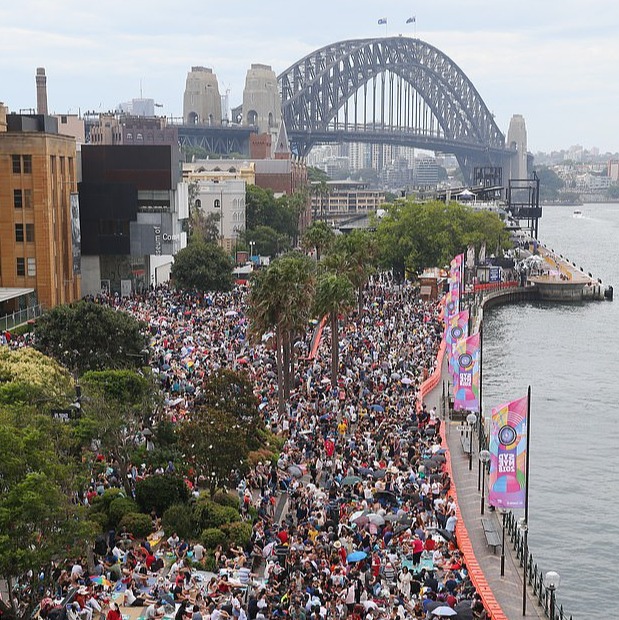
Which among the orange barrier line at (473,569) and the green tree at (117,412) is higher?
the green tree at (117,412)

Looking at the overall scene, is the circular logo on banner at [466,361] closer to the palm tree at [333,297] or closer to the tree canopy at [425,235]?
the palm tree at [333,297]

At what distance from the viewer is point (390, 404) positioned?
160 ft

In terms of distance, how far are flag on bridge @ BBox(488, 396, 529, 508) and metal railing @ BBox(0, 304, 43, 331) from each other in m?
39.1

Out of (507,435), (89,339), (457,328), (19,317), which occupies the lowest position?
(19,317)

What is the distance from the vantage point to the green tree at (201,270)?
85.2m

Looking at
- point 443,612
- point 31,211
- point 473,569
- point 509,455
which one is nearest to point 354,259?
point 31,211

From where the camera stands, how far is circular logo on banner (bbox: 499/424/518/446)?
1224 inches

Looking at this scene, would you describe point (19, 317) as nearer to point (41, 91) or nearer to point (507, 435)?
point (507, 435)

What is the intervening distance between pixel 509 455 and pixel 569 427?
27.4 meters

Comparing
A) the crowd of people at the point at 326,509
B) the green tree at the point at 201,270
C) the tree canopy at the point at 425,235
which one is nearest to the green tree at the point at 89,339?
the crowd of people at the point at 326,509

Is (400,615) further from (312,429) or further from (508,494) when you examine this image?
(312,429)

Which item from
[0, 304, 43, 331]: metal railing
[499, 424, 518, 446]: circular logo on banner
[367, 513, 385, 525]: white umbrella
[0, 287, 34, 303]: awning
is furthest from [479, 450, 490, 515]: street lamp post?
[0, 287, 34, 303]: awning

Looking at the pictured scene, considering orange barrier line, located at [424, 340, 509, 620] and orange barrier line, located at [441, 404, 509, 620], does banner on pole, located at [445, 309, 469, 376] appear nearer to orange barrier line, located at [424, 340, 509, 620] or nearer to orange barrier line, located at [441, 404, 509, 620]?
orange barrier line, located at [424, 340, 509, 620]

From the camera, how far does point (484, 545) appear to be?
3394 centimetres
